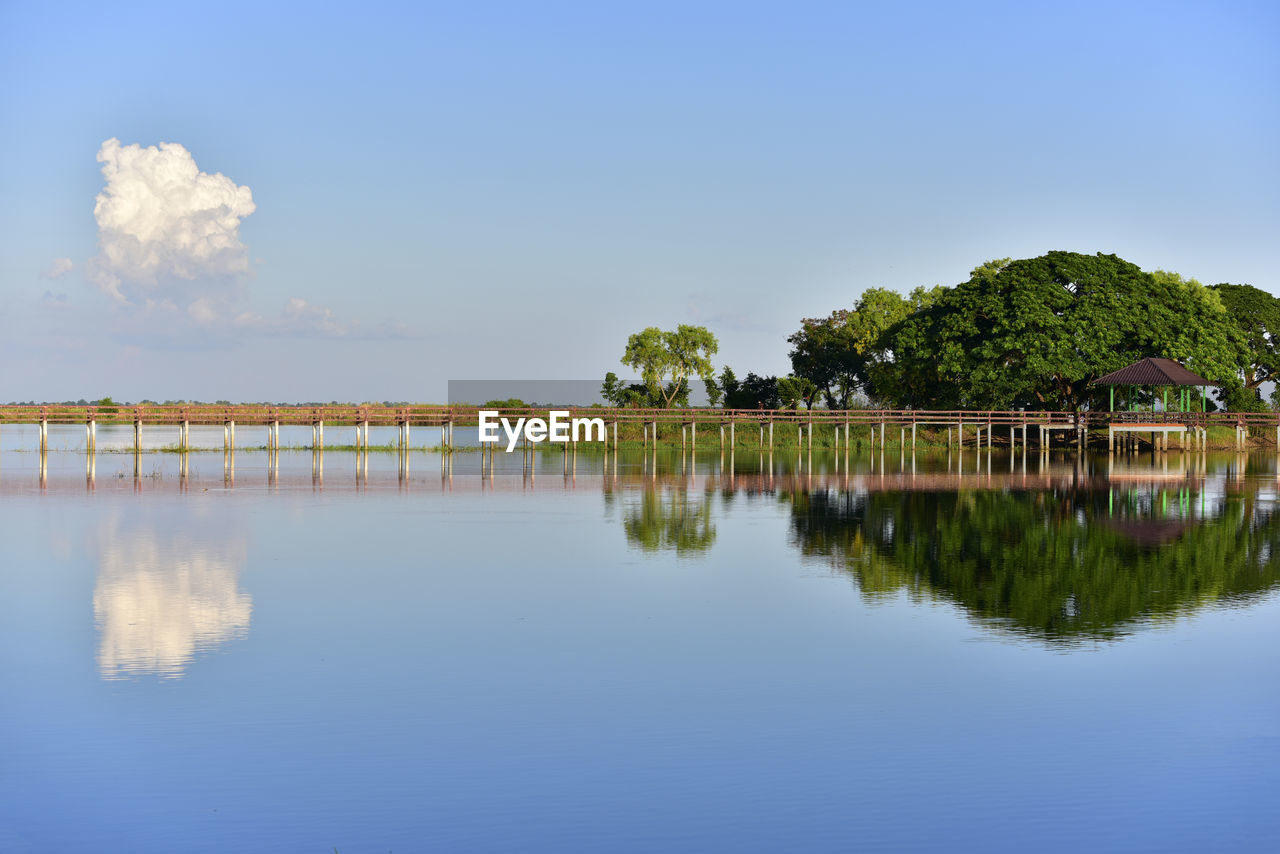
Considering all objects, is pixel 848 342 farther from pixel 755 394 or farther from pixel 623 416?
pixel 623 416

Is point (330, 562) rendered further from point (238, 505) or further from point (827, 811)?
point (827, 811)

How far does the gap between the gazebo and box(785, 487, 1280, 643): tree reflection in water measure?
99.3 feet

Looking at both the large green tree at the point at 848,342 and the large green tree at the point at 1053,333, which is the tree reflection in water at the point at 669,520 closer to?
the large green tree at the point at 1053,333

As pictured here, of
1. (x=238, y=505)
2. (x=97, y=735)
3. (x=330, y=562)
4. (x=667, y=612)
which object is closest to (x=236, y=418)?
(x=238, y=505)

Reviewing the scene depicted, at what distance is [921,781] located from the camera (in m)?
9.69

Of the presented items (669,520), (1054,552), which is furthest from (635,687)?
(669,520)

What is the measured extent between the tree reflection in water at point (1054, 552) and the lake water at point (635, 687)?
136mm

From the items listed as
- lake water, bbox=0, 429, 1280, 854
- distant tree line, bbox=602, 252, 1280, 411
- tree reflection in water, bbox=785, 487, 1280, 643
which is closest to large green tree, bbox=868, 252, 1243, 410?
distant tree line, bbox=602, 252, 1280, 411

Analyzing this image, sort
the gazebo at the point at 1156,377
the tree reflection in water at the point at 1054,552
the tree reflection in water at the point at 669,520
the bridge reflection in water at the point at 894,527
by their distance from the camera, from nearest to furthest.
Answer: the bridge reflection in water at the point at 894,527 < the tree reflection in water at the point at 1054,552 < the tree reflection in water at the point at 669,520 < the gazebo at the point at 1156,377

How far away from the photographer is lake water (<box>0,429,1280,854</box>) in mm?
8930

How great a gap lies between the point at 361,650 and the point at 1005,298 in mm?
60805

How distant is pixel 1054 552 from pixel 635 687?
45.1ft

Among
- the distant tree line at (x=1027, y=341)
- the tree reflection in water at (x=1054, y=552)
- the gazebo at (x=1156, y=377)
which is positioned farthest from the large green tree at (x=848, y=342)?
the tree reflection in water at (x=1054, y=552)

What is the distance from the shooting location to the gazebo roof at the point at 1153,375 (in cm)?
6531
